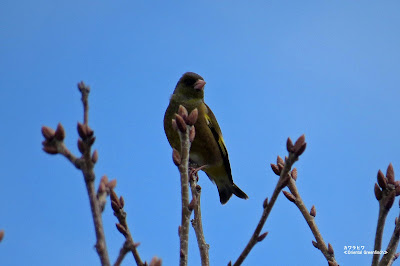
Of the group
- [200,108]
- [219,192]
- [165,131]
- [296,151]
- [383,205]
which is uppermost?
[200,108]

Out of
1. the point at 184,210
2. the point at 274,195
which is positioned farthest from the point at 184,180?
the point at 274,195

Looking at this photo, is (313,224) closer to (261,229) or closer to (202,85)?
(261,229)

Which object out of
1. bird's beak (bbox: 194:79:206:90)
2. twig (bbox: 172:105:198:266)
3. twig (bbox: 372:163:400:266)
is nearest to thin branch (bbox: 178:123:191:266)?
twig (bbox: 172:105:198:266)

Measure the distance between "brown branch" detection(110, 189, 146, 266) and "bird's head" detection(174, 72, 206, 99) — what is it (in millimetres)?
4494

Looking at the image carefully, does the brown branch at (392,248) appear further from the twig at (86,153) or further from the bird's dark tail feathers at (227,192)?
the bird's dark tail feathers at (227,192)

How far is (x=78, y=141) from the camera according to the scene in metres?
1.85

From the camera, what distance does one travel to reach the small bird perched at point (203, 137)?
6.43 metres

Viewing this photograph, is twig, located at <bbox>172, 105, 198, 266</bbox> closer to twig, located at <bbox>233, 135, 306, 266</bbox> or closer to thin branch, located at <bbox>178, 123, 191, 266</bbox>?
thin branch, located at <bbox>178, 123, 191, 266</bbox>

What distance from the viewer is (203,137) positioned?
6.46 m

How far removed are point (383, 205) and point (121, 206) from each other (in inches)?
45.9

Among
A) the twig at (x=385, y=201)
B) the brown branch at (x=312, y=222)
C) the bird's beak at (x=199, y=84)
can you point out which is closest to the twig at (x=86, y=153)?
the twig at (x=385, y=201)

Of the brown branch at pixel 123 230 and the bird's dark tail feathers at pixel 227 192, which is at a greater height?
the bird's dark tail feathers at pixel 227 192

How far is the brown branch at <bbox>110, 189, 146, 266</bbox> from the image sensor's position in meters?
1.95

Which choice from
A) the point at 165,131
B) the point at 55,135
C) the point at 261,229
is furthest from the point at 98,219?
the point at 165,131
